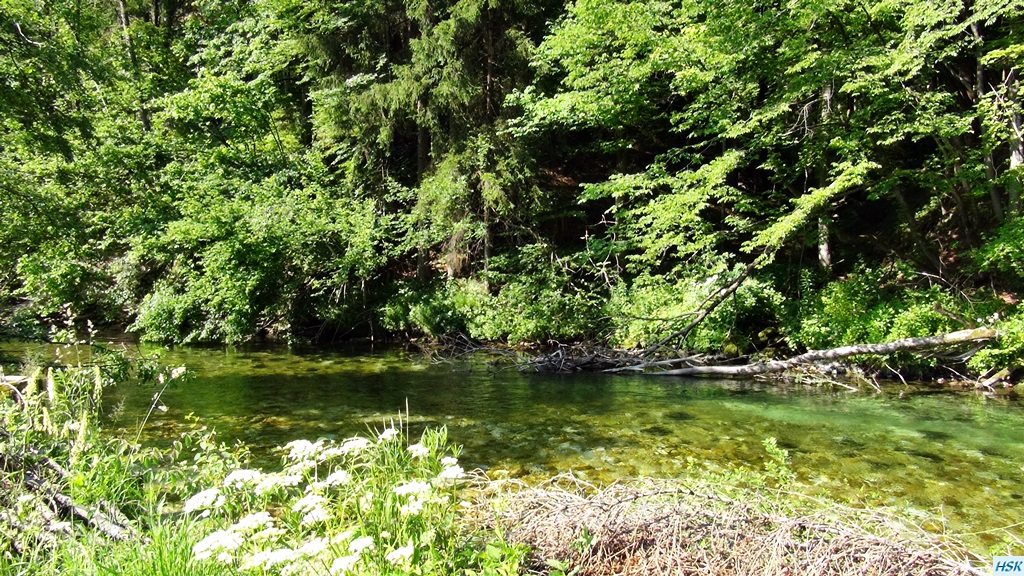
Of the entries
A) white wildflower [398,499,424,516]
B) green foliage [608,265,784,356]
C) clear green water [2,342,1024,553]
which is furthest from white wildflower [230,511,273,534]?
green foliage [608,265,784,356]

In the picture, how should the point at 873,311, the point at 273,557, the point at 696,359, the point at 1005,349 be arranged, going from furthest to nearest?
the point at 696,359, the point at 873,311, the point at 1005,349, the point at 273,557

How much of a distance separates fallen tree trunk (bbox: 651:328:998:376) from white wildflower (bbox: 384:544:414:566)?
880 centimetres

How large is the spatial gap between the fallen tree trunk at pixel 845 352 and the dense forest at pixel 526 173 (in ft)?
1.42

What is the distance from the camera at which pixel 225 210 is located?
14500mm

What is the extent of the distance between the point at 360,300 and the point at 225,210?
12.7ft

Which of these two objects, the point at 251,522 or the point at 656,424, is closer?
the point at 251,522

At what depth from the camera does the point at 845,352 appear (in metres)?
9.44

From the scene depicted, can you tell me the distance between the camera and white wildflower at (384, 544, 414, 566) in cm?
224

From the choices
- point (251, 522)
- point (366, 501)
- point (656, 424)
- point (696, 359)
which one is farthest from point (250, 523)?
point (696, 359)

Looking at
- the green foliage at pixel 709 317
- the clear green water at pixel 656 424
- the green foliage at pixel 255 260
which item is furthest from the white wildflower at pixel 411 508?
the green foliage at pixel 255 260

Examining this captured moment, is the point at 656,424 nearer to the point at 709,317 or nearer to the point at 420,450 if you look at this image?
the point at 709,317

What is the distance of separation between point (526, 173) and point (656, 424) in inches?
332

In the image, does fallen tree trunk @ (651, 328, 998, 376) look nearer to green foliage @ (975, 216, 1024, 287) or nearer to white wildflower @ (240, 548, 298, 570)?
green foliage @ (975, 216, 1024, 287)


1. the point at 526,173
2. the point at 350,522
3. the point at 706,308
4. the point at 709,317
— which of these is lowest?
the point at 350,522
